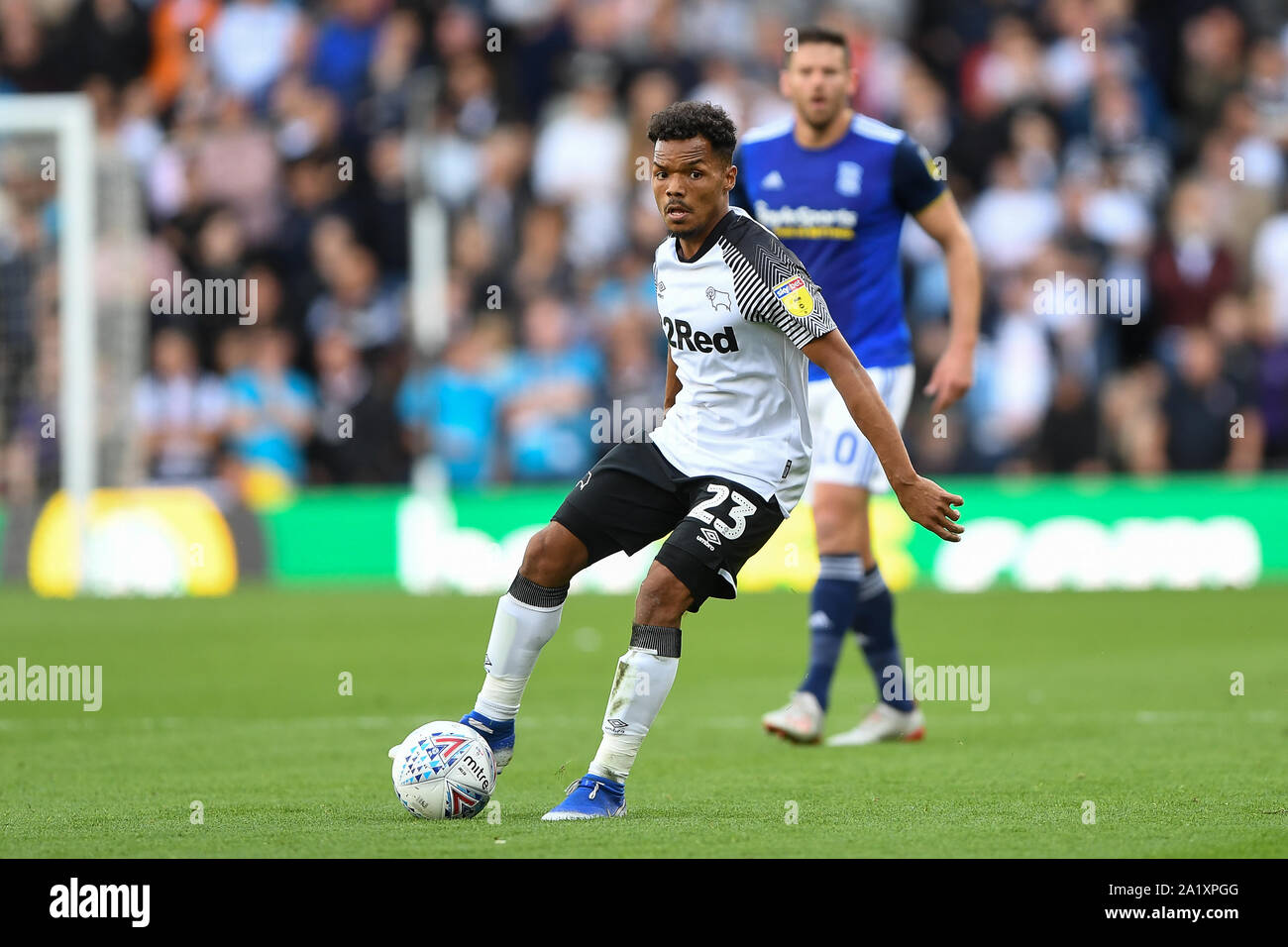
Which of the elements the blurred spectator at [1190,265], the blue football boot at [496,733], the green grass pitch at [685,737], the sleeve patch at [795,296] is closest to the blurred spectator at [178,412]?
the green grass pitch at [685,737]

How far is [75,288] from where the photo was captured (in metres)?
15.6

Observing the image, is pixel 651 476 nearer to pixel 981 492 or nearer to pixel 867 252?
pixel 867 252

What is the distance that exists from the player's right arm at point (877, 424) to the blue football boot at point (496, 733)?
1.46 metres

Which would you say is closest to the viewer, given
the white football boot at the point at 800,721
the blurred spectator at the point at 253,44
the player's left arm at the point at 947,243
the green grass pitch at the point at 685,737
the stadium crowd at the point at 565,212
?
the green grass pitch at the point at 685,737

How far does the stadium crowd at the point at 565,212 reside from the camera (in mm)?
16578

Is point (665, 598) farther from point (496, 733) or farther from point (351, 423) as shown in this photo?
point (351, 423)

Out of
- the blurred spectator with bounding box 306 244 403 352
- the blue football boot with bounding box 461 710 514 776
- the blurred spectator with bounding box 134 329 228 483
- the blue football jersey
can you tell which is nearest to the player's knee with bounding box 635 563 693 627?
the blue football boot with bounding box 461 710 514 776

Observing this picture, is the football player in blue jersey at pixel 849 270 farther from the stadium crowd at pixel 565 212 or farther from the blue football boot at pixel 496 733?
the stadium crowd at pixel 565 212

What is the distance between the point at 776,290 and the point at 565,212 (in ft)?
39.2

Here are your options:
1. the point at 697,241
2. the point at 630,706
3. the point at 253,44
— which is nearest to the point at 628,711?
the point at 630,706

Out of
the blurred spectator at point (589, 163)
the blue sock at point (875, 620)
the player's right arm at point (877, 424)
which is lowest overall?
the blue sock at point (875, 620)

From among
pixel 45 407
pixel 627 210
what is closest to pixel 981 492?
pixel 627 210

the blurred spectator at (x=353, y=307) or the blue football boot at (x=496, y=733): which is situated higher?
the blurred spectator at (x=353, y=307)

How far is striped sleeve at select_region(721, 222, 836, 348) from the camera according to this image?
5.89m
